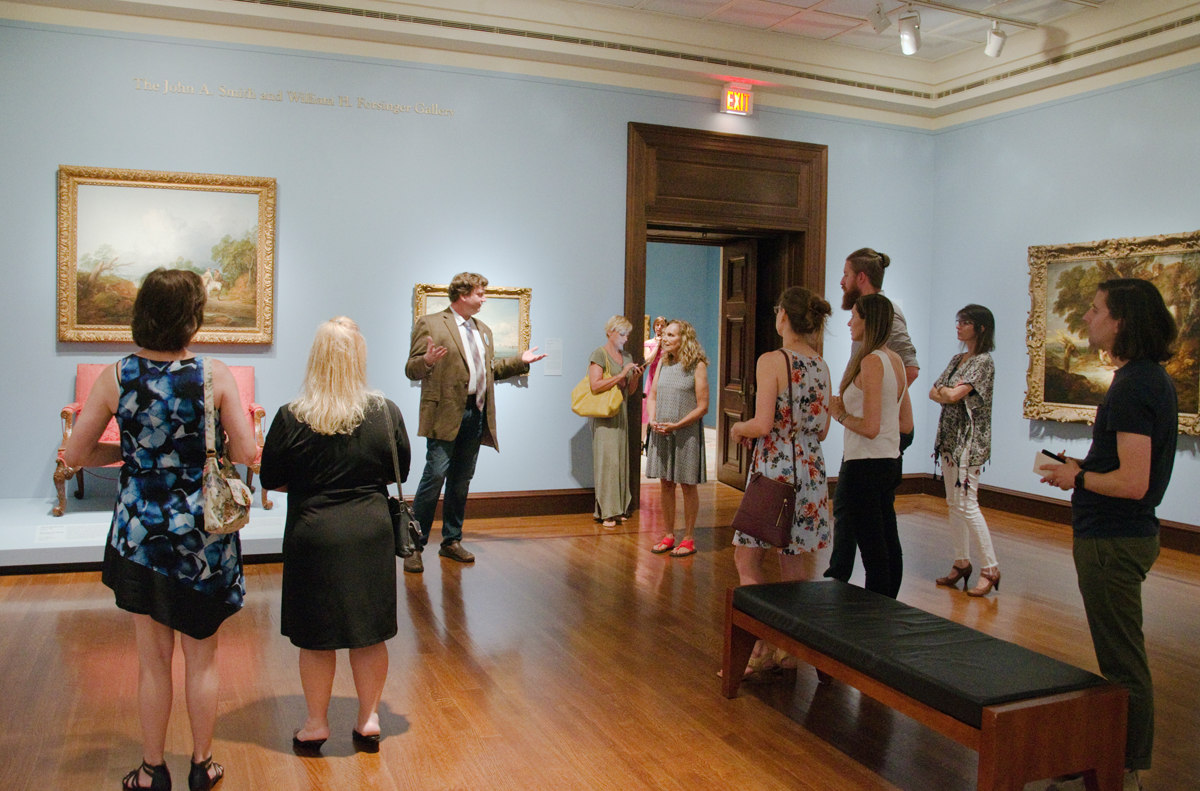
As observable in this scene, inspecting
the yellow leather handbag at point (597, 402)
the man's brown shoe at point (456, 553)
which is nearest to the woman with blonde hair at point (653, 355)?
the yellow leather handbag at point (597, 402)

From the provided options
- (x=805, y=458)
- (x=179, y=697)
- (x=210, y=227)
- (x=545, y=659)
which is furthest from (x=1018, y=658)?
(x=210, y=227)

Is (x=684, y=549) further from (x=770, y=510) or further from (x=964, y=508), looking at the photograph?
(x=770, y=510)

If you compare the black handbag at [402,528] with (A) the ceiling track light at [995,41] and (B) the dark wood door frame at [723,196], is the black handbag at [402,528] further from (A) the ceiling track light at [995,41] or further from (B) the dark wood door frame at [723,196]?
(A) the ceiling track light at [995,41]

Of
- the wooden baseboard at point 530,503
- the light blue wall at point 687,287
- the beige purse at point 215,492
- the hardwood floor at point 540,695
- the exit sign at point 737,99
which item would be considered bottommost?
the hardwood floor at point 540,695

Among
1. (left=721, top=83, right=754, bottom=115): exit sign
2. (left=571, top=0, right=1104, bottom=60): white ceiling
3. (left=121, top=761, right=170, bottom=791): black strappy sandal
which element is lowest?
(left=121, top=761, right=170, bottom=791): black strappy sandal

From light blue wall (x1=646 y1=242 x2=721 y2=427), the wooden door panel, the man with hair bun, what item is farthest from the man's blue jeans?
light blue wall (x1=646 y1=242 x2=721 y2=427)

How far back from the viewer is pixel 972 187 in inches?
354

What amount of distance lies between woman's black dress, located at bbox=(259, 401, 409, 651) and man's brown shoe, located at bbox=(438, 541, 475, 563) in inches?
120

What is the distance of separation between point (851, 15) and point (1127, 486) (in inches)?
236

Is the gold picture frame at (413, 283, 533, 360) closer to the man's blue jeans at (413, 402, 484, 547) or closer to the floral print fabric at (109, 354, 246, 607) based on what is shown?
the man's blue jeans at (413, 402, 484, 547)

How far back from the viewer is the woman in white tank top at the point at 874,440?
3.99 meters

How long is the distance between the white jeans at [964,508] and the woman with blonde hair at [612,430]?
271 cm

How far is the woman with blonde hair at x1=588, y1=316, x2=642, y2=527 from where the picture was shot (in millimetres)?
7359

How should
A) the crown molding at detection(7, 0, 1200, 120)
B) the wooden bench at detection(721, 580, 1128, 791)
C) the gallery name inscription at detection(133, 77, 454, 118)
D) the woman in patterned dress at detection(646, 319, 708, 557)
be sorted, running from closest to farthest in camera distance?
the wooden bench at detection(721, 580, 1128, 791) < the woman in patterned dress at detection(646, 319, 708, 557) < the gallery name inscription at detection(133, 77, 454, 118) < the crown molding at detection(7, 0, 1200, 120)
